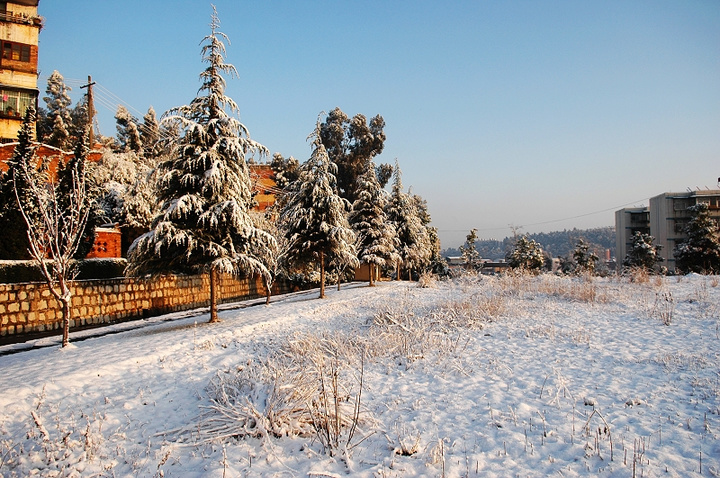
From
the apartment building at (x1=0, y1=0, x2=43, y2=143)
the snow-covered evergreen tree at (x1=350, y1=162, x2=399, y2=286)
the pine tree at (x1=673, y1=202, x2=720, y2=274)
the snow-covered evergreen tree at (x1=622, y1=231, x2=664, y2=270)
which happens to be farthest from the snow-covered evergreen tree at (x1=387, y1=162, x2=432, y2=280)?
the apartment building at (x1=0, y1=0, x2=43, y2=143)

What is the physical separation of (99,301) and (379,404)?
512 inches

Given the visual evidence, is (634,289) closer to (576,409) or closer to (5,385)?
(576,409)

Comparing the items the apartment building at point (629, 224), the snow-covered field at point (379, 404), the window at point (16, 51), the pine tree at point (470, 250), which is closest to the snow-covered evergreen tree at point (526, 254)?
the pine tree at point (470, 250)

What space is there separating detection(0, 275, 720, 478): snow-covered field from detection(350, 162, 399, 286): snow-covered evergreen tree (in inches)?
680

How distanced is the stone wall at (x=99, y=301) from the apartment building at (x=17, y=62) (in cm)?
2657

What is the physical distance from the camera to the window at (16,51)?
111 ft

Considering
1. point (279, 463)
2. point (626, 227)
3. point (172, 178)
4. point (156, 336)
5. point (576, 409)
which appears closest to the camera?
point (279, 463)

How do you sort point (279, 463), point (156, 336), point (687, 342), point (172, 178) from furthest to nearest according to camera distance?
point (172, 178) → point (156, 336) → point (687, 342) → point (279, 463)

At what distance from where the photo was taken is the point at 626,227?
2542 inches

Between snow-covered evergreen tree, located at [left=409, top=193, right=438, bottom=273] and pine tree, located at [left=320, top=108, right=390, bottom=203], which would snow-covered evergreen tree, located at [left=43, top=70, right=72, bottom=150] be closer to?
pine tree, located at [left=320, top=108, right=390, bottom=203]

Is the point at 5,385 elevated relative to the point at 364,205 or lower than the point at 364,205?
lower

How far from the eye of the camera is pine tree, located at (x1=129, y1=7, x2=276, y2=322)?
11594 mm

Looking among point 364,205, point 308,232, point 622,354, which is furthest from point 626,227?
point 622,354

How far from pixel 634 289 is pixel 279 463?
57.0ft
